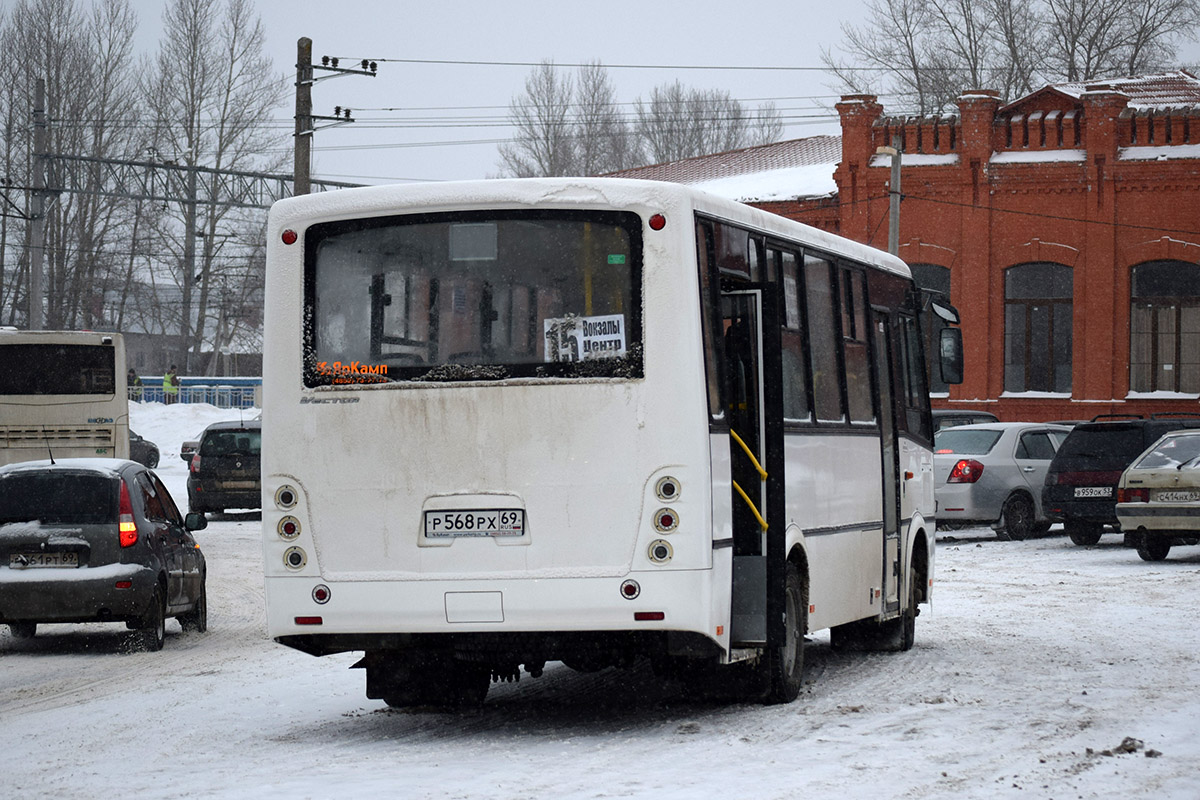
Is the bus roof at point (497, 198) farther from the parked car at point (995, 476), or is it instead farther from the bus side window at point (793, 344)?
the parked car at point (995, 476)

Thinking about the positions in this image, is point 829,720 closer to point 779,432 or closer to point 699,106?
point 779,432

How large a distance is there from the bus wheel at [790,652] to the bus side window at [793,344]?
37.1 inches

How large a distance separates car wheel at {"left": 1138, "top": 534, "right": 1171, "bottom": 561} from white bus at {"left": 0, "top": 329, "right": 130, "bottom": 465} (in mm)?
16346

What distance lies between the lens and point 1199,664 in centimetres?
1171

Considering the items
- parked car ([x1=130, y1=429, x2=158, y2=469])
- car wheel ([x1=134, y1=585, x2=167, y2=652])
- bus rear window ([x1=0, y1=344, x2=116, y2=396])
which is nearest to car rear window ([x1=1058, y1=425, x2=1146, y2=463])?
car wheel ([x1=134, y1=585, x2=167, y2=652])

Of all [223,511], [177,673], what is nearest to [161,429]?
[223,511]

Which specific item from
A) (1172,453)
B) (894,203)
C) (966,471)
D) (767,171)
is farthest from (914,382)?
(767,171)

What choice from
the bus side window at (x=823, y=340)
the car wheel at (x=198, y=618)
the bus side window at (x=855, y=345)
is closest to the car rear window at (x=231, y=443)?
the car wheel at (x=198, y=618)

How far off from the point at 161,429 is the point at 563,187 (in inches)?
2042

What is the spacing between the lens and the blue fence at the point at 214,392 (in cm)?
6581

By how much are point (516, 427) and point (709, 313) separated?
1.17 meters

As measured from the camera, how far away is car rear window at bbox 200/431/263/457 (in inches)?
1177

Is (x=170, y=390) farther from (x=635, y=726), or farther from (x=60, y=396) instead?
(x=635, y=726)

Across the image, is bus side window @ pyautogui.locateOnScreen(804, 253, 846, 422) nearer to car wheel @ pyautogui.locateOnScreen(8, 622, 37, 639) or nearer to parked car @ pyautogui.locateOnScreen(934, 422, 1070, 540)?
car wheel @ pyautogui.locateOnScreen(8, 622, 37, 639)
